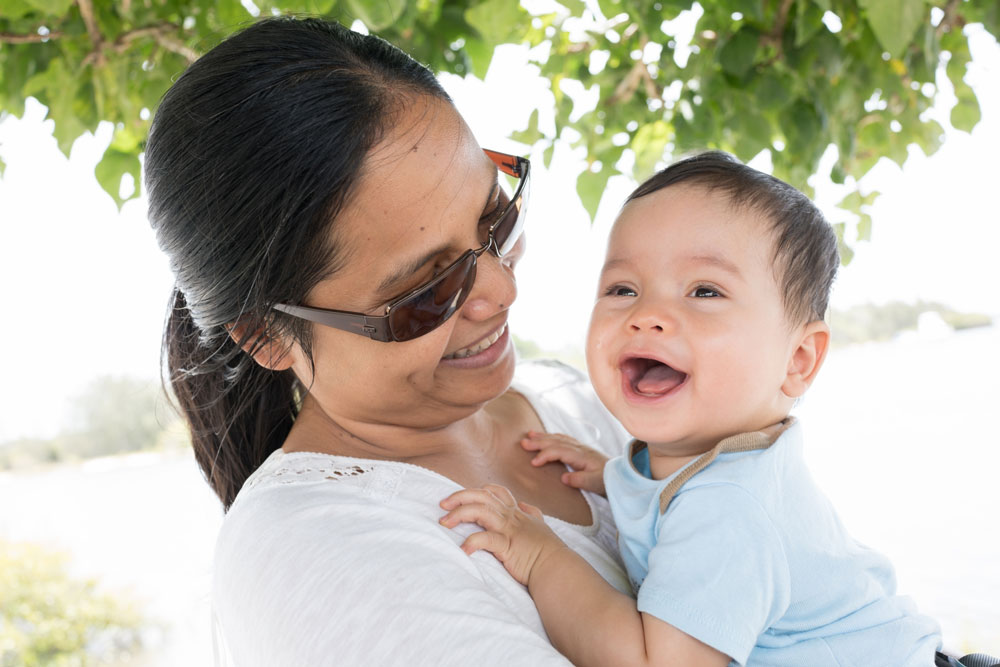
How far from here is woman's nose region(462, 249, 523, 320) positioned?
131 centimetres

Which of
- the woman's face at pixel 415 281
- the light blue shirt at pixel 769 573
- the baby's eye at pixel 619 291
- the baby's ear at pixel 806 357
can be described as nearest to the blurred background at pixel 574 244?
the baby's eye at pixel 619 291

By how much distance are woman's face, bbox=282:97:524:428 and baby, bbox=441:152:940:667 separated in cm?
19

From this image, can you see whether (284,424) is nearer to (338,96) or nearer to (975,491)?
(338,96)

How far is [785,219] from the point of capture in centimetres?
128

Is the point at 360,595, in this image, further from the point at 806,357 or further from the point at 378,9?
the point at 378,9

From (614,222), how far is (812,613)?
2.14 feet

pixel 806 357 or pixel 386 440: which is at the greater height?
pixel 806 357

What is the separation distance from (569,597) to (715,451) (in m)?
0.28

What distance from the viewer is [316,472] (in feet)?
3.94

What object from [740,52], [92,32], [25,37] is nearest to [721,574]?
[740,52]

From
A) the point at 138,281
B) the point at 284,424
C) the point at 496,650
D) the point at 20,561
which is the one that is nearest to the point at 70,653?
the point at 20,561

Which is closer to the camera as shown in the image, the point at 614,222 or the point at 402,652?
the point at 402,652

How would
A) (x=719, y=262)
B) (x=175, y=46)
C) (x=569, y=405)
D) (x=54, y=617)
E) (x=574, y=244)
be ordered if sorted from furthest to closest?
1. (x=54, y=617)
2. (x=574, y=244)
3. (x=175, y=46)
4. (x=569, y=405)
5. (x=719, y=262)

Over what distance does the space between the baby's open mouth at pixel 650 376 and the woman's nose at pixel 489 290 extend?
22cm
